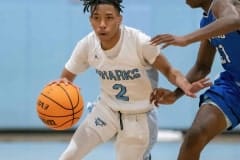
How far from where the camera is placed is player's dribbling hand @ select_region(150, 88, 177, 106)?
12.4 feet

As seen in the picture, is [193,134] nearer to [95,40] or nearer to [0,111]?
[95,40]

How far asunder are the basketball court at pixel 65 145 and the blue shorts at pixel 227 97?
Answer: 2.33 metres

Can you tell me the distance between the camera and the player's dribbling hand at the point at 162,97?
3.78 meters

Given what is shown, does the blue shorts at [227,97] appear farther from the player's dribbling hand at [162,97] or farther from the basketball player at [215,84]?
the player's dribbling hand at [162,97]

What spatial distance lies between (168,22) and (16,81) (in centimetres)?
205

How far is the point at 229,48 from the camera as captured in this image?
3627mm

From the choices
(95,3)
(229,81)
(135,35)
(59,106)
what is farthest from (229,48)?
(59,106)

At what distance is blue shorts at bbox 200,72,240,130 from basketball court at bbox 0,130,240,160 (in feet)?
7.66

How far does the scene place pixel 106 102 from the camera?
4.04 m

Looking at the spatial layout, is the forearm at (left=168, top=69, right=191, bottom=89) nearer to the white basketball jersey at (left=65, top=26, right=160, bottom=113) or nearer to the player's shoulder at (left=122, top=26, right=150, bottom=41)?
the white basketball jersey at (left=65, top=26, right=160, bottom=113)

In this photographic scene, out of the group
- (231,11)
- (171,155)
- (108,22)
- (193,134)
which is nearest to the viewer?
(231,11)

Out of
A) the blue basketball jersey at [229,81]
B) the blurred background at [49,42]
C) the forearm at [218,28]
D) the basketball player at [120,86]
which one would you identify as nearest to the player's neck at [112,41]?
the basketball player at [120,86]

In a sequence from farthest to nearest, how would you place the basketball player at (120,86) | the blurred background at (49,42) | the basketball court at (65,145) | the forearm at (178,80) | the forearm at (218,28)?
the blurred background at (49,42) < the basketball court at (65,145) < the basketball player at (120,86) < the forearm at (178,80) < the forearm at (218,28)

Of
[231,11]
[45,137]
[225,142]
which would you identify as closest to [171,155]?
[225,142]
